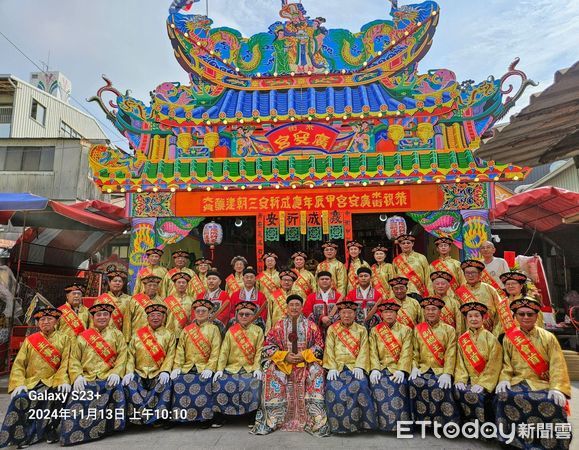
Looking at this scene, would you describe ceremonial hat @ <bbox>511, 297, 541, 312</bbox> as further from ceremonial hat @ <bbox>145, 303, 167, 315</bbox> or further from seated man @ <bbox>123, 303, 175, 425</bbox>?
ceremonial hat @ <bbox>145, 303, 167, 315</bbox>

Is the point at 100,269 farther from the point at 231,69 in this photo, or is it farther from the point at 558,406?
the point at 558,406

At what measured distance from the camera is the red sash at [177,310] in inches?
227

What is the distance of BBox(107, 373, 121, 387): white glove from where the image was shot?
182 inches

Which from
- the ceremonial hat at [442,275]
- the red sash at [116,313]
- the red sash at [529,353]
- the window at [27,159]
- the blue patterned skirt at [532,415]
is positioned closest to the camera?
the blue patterned skirt at [532,415]

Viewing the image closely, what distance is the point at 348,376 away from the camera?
15.2 feet

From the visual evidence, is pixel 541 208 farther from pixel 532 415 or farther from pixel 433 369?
pixel 532 415

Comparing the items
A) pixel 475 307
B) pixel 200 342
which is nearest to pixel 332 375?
pixel 200 342

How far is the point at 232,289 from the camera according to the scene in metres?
6.54

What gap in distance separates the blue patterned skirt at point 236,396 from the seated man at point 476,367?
2.09m

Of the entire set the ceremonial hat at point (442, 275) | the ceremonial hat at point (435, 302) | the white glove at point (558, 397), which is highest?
the ceremonial hat at point (442, 275)

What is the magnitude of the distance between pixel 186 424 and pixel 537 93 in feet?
15.4

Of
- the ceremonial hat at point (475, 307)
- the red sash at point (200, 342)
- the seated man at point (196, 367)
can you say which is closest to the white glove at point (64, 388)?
the seated man at point (196, 367)

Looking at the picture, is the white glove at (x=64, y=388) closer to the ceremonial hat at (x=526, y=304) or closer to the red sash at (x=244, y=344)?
the red sash at (x=244, y=344)

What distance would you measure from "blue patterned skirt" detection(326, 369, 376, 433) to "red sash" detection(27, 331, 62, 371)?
2.92 m
